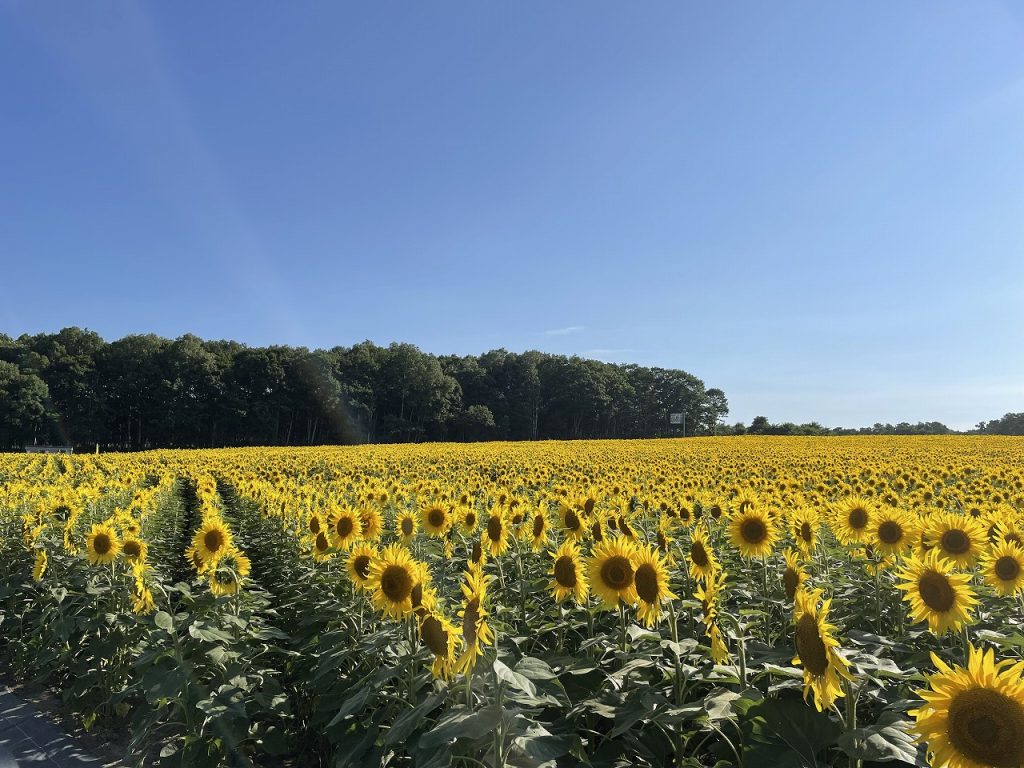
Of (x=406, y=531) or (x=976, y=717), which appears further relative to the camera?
(x=406, y=531)

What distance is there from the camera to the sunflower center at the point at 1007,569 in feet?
11.9

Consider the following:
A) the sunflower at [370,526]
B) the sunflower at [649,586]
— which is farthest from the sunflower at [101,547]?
the sunflower at [649,586]

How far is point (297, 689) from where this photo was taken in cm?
537

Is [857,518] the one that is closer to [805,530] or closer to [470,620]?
[805,530]

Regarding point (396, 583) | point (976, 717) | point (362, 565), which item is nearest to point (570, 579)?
point (396, 583)

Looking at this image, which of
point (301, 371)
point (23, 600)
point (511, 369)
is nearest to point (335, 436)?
point (301, 371)

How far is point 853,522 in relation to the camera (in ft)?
15.6

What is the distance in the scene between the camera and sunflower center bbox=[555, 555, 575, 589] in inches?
147

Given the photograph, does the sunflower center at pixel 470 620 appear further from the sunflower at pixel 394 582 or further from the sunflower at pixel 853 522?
the sunflower at pixel 853 522

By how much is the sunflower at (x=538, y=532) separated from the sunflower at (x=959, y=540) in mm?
2835

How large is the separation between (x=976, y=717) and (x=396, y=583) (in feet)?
8.71

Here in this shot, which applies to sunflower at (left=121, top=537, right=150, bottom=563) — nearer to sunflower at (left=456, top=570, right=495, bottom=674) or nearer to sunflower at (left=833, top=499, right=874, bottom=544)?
sunflower at (left=456, top=570, right=495, bottom=674)

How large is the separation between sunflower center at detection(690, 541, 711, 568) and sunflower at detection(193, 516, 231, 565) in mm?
4022

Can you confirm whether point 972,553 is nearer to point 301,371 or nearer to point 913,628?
point 913,628
